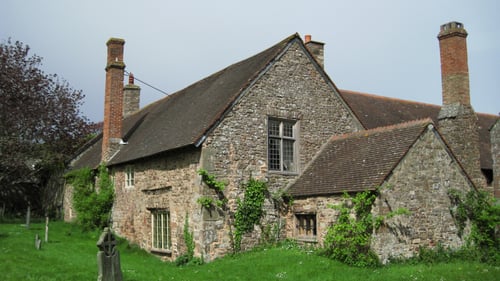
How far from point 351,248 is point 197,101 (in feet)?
32.0

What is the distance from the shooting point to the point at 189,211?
1673cm

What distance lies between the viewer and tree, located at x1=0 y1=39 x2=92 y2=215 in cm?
2670

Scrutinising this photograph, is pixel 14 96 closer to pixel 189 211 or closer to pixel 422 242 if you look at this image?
pixel 189 211

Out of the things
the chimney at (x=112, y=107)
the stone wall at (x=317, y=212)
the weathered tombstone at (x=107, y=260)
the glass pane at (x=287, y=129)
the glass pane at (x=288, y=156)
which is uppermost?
the chimney at (x=112, y=107)

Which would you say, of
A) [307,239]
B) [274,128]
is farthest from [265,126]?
[307,239]

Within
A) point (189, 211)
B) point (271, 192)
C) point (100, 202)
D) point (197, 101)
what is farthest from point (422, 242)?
point (100, 202)

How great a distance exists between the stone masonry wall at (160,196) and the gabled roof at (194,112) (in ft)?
1.80

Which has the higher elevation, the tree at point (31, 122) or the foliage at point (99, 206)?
the tree at point (31, 122)

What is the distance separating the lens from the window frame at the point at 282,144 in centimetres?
1827

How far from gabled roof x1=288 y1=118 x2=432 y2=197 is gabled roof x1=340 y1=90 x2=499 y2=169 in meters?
6.27

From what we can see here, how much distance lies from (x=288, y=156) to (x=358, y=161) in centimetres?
312

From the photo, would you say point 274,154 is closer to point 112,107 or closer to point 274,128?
point 274,128

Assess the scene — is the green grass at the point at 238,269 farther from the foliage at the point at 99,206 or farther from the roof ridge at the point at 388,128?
the foliage at the point at 99,206

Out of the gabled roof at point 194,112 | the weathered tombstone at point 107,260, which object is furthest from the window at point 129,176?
the weathered tombstone at point 107,260
